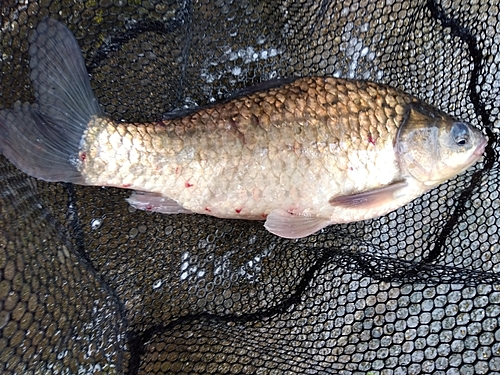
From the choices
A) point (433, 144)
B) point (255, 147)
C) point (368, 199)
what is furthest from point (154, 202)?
point (433, 144)

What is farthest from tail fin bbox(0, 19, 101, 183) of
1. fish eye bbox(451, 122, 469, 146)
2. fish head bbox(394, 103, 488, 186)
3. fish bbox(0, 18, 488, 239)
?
fish eye bbox(451, 122, 469, 146)

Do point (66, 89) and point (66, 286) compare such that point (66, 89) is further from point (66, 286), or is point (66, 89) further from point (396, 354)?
point (396, 354)

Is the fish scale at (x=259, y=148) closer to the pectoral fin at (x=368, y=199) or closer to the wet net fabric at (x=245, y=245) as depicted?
the pectoral fin at (x=368, y=199)

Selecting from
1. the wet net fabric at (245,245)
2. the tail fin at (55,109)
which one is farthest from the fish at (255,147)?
the wet net fabric at (245,245)

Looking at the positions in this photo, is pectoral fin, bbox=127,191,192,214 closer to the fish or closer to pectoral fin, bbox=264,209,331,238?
the fish

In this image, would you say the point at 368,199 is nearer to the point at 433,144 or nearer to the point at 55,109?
the point at 433,144

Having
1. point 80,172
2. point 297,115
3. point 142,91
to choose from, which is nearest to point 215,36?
point 142,91
